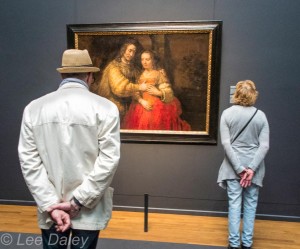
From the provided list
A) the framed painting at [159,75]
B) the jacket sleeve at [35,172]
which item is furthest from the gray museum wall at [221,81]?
the jacket sleeve at [35,172]

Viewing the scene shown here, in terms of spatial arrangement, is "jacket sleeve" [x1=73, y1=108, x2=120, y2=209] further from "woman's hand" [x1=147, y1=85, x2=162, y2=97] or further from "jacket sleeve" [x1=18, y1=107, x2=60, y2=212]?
"woman's hand" [x1=147, y1=85, x2=162, y2=97]

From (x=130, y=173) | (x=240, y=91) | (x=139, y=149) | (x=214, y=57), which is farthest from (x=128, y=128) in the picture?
(x=240, y=91)

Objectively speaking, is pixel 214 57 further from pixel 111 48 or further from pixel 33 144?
pixel 33 144

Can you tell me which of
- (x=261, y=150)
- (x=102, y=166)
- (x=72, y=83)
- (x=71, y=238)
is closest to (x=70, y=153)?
(x=102, y=166)

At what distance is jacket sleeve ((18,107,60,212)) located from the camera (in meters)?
1.88

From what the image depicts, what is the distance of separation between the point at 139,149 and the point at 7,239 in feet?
6.95

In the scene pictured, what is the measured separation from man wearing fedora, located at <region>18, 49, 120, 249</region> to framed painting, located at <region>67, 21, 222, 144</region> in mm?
2494

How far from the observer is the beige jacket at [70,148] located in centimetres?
187

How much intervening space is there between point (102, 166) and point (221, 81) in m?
2.87

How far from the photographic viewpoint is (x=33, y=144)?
193 cm

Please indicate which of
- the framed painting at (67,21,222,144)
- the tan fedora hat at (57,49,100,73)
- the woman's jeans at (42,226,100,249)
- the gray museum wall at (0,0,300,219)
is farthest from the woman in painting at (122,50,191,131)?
the woman's jeans at (42,226,100,249)

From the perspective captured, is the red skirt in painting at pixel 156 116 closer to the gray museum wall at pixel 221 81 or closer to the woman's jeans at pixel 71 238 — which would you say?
the gray museum wall at pixel 221 81

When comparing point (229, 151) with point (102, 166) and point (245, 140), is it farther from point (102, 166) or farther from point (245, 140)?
point (102, 166)

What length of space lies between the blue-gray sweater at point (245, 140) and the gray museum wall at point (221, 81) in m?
1.12
